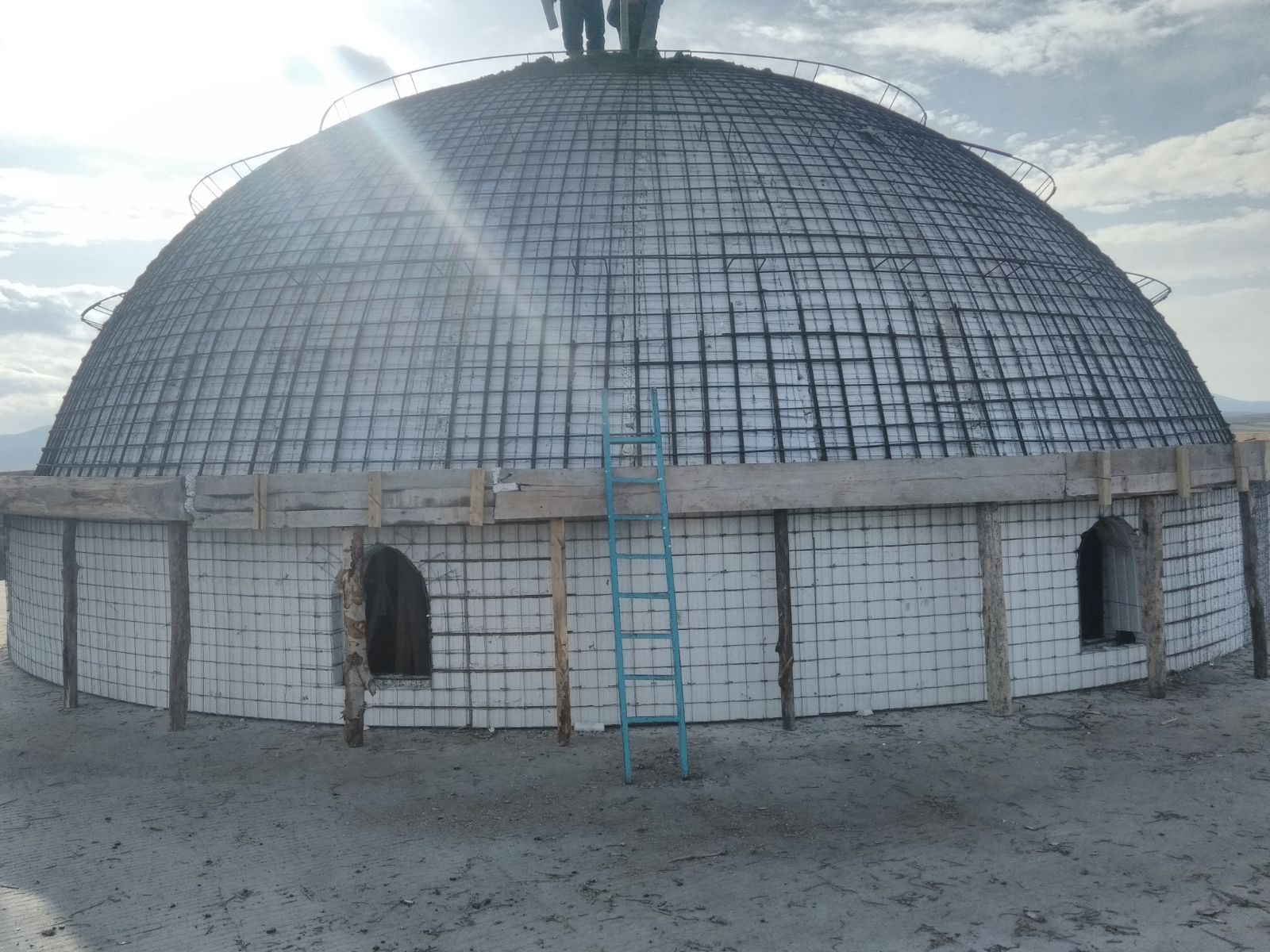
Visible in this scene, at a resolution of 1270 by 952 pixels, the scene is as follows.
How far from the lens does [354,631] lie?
13.7m

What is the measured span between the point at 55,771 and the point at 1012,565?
16019 millimetres

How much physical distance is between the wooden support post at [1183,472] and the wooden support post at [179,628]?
684 inches

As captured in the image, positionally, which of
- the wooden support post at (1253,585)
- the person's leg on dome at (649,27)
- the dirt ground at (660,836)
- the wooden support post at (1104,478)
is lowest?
the dirt ground at (660,836)

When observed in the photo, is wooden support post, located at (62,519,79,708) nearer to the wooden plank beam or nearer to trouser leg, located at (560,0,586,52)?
the wooden plank beam

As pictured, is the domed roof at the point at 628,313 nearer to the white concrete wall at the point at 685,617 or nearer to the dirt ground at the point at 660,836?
the white concrete wall at the point at 685,617

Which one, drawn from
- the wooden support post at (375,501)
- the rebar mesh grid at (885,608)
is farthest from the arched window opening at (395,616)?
the rebar mesh grid at (885,608)

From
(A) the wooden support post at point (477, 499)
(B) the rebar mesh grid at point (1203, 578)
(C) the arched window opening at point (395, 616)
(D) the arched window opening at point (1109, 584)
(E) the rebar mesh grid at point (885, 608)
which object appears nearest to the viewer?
(A) the wooden support post at point (477, 499)

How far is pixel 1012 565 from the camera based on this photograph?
15414 mm

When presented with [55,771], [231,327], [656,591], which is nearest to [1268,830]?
[656,591]

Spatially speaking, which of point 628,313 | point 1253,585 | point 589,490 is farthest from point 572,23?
point 1253,585

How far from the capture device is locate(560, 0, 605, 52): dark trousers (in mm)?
24375

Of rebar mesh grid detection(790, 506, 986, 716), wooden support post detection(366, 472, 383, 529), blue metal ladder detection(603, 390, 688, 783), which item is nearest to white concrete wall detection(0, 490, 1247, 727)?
rebar mesh grid detection(790, 506, 986, 716)

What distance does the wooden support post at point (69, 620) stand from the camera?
16734 mm

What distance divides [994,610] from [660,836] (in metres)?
7.30
